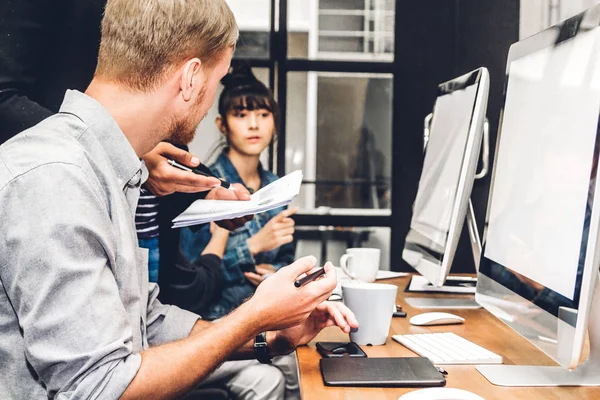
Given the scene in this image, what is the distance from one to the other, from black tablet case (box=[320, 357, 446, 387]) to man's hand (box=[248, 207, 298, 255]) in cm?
134

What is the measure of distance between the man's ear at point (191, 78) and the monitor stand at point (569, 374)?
65 cm

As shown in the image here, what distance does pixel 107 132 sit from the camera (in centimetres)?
93

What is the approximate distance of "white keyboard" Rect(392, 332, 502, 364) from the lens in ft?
3.22

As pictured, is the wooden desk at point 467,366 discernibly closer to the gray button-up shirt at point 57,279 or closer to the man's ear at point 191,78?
the gray button-up shirt at point 57,279

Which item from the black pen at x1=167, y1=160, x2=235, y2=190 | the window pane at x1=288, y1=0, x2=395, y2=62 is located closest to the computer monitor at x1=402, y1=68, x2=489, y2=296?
the black pen at x1=167, y1=160, x2=235, y2=190

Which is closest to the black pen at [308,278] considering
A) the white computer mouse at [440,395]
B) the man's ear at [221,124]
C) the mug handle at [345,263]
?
the white computer mouse at [440,395]

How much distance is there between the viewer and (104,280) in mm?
787

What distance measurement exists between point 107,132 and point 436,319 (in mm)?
725

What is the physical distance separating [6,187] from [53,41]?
852mm

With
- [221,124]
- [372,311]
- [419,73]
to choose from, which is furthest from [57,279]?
[419,73]

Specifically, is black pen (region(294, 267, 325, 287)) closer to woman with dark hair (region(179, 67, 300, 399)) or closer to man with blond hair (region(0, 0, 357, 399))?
man with blond hair (region(0, 0, 357, 399))

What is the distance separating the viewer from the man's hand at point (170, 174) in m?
1.33

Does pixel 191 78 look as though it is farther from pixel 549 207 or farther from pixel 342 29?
pixel 342 29

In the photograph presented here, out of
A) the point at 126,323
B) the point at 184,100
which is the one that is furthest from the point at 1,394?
the point at 184,100
